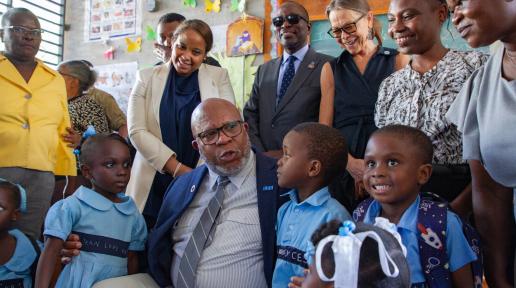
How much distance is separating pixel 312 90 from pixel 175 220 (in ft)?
3.57

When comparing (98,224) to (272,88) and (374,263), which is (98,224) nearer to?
(272,88)

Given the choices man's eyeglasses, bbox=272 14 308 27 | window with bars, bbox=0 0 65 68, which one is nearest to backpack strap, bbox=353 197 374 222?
man's eyeglasses, bbox=272 14 308 27

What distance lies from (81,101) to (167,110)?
138 centimetres

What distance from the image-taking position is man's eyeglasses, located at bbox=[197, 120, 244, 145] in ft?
7.53

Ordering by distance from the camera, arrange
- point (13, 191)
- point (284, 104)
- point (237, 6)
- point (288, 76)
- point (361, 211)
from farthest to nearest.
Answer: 1. point (237, 6)
2. point (288, 76)
3. point (284, 104)
4. point (13, 191)
5. point (361, 211)

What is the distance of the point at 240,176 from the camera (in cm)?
231

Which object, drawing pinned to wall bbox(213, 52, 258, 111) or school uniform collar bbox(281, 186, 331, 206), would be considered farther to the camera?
drawing pinned to wall bbox(213, 52, 258, 111)

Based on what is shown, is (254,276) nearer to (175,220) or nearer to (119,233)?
(175,220)

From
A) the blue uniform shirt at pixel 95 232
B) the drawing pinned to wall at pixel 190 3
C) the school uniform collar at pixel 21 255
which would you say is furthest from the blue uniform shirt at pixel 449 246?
the drawing pinned to wall at pixel 190 3

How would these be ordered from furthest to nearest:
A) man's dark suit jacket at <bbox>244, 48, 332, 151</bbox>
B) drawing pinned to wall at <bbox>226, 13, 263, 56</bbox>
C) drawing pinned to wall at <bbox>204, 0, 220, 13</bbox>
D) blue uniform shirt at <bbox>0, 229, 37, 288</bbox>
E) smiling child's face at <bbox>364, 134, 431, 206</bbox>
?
1. drawing pinned to wall at <bbox>204, 0, 220, 13</bbox>
2. drawing pinned to wall at <bbox>226, 13, 263, 56</bbox>
3. man's dark suit jacket at <bbox>244, 48, 332, 151</bbox>
4. blue uniform shirt at <bbox>0, 229, 37, 288</bbox>
5. smiling child's face at <bbox>364, 134, 431, 206</bbox>

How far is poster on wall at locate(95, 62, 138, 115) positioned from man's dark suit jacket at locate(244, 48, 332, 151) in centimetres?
287

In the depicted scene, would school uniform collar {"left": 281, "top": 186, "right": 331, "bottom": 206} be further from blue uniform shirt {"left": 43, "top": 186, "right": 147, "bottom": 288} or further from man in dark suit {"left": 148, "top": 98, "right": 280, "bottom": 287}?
blue uniform shirt {"left": 43, "top": 186, "right": 147, "bottom": 288}

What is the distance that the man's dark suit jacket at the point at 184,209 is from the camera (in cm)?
214

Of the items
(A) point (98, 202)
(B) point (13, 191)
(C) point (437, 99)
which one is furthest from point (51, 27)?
(C) point (437, 99)
